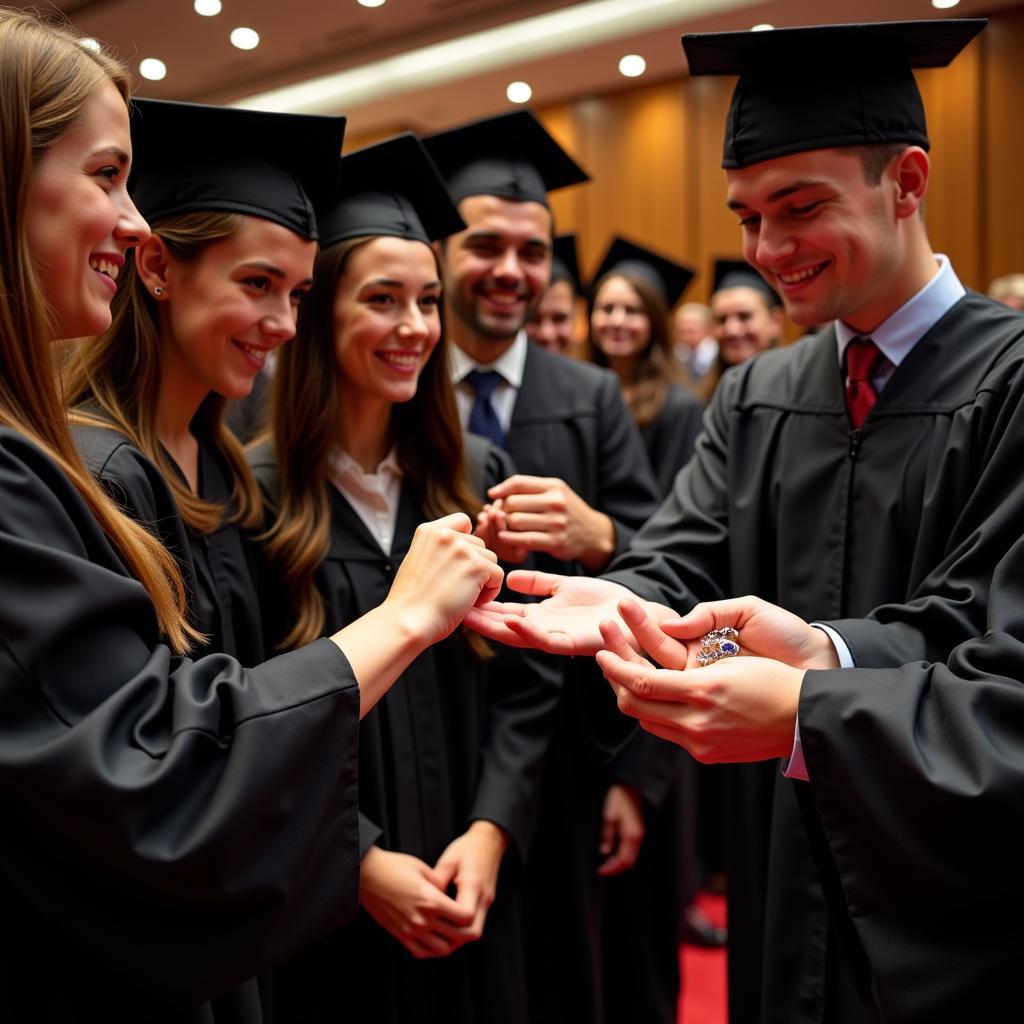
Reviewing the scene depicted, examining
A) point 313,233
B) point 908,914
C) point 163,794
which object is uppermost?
point 313,233

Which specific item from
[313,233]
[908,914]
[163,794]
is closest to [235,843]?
[163,794]

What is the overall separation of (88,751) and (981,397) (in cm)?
164

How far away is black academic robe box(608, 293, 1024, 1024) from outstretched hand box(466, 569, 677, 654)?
16 cm

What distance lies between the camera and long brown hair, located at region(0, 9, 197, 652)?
1.38 metres

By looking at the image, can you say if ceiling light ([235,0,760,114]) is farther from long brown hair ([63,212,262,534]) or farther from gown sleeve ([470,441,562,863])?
gown sleeve ([470,441,562,863])

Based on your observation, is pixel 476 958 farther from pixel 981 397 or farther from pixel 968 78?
pixel 968 78

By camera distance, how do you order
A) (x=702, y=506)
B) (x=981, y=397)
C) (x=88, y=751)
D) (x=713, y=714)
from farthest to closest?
(x=702, y=506) < (x=981, y=397) < (x=713, y=714) < (x=88, y=751)

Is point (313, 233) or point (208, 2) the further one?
point (208, 2)

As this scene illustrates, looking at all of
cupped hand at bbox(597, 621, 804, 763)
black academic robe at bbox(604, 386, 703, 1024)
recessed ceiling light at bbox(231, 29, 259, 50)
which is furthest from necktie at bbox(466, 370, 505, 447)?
recessed ceiling light at bbox(231, 29, 259, 50)

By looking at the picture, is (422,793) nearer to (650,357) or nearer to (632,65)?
(650,357)

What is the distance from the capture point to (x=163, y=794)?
125cm

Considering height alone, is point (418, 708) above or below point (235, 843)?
below

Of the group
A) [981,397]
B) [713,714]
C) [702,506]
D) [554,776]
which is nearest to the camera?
[713,714]

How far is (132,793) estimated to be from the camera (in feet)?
4.01
